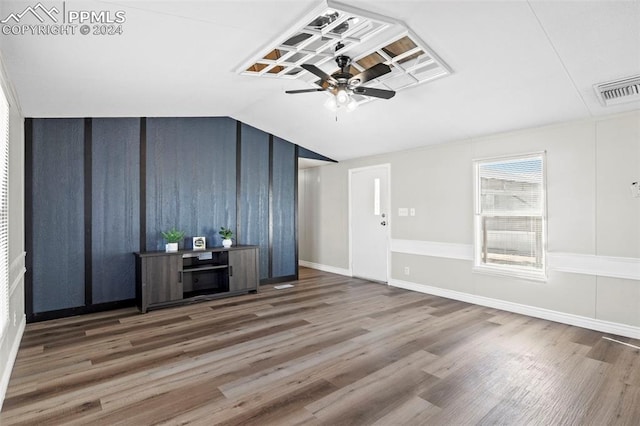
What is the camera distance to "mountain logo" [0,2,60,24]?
2.02 metres

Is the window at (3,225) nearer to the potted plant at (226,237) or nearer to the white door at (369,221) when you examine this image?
the potted plant at (226,237)

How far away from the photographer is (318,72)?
295 cm

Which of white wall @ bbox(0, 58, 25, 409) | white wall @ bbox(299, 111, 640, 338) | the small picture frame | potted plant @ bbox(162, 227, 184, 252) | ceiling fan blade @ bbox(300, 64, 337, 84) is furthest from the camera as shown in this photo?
the small picture frame

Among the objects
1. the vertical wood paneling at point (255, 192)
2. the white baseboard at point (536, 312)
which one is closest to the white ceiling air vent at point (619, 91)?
the white baseboard at point (536, 312)

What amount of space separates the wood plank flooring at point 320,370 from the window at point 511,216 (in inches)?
28.1

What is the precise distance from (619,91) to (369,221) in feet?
12.7

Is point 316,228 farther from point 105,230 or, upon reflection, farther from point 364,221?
point 105,230

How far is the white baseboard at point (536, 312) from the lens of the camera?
350cm

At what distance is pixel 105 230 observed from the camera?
14.7ft

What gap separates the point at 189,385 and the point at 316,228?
5.20 meters

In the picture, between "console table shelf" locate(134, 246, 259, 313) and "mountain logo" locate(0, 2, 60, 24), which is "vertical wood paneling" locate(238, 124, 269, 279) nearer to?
"console table shelf" locate(134, 246, 259, 313)

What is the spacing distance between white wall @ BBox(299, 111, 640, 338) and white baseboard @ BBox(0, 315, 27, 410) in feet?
16.0

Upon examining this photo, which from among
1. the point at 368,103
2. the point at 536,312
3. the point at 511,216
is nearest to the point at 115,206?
the point at 368,103

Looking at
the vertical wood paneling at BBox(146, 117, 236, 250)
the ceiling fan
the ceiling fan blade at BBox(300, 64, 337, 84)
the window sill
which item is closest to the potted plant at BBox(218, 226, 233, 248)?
the vertical wood paneling at BBox(146, 117, 236, 250)
